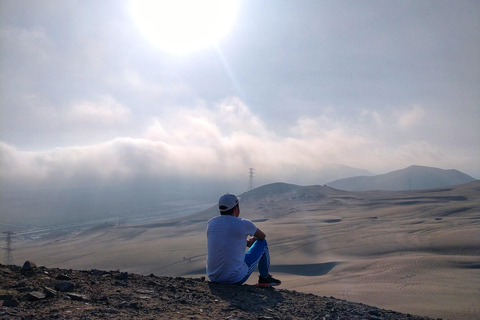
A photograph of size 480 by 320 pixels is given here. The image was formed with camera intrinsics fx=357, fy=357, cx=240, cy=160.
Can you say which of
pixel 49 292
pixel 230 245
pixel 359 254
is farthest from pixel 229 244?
pixel 359 254

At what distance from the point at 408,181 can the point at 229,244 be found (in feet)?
646

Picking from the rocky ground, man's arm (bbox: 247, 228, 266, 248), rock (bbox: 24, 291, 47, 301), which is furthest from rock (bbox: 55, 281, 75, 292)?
man's arm (bbox: 247, 228, 266, 248)

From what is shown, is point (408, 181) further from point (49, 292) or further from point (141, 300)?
point (49, 292)

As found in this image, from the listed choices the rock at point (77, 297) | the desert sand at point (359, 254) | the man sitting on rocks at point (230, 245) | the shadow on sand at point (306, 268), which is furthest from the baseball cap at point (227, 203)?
the shadow on sand at point (306, 268)

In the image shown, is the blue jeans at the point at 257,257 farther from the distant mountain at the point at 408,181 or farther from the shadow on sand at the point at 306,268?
the distant mountain at the point at 408,181

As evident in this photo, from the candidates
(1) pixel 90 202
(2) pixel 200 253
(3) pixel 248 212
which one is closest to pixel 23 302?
(2) pixel 200 253

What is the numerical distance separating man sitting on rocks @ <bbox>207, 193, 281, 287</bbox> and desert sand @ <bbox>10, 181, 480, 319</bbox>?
7264 mm

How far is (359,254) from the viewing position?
85.0 feet

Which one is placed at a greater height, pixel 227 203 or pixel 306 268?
pixel 227 203

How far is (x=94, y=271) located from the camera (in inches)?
231

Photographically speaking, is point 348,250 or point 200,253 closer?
point 348,250

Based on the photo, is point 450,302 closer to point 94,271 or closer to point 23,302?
point 94,271

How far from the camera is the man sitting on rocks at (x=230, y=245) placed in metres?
5.03

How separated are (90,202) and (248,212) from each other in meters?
86.7
